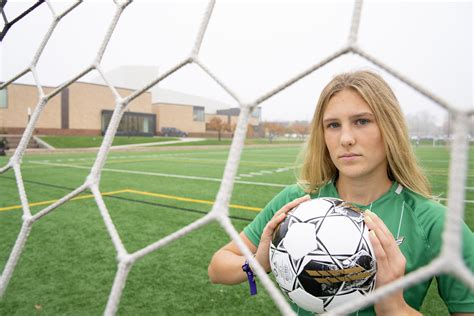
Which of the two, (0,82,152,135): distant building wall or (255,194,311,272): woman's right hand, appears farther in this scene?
(0,82,152,135): distant building wall

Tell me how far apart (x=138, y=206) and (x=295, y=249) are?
4275 millimetres

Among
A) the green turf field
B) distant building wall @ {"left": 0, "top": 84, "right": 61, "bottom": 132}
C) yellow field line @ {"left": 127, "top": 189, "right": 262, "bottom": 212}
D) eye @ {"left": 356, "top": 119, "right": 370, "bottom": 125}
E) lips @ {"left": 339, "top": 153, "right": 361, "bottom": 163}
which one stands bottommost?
the green turf field

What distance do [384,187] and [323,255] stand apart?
437 millimetres

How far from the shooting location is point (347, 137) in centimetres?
122

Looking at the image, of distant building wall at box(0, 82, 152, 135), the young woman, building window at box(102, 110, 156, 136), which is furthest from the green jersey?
building window at box(102, 110, 156, 136)

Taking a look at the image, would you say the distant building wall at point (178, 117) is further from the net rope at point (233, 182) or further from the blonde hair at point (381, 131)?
the blonde hair at point (381, 131)

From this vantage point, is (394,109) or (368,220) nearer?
(368,220)

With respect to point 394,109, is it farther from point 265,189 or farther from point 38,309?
point 265,189

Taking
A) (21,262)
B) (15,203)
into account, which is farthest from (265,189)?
(21,262)

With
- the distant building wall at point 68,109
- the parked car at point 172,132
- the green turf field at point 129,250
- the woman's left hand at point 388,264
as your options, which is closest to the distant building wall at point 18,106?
the distant building wall at point 68,109

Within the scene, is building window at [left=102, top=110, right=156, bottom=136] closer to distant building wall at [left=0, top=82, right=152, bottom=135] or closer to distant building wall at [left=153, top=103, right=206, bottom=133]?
distant building wall at [left=153, top=103, right=206, bottom=133]

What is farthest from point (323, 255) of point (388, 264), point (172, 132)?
point (172, 132)

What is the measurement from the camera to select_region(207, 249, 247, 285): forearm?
61.0 inches

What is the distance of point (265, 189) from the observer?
274 inches
